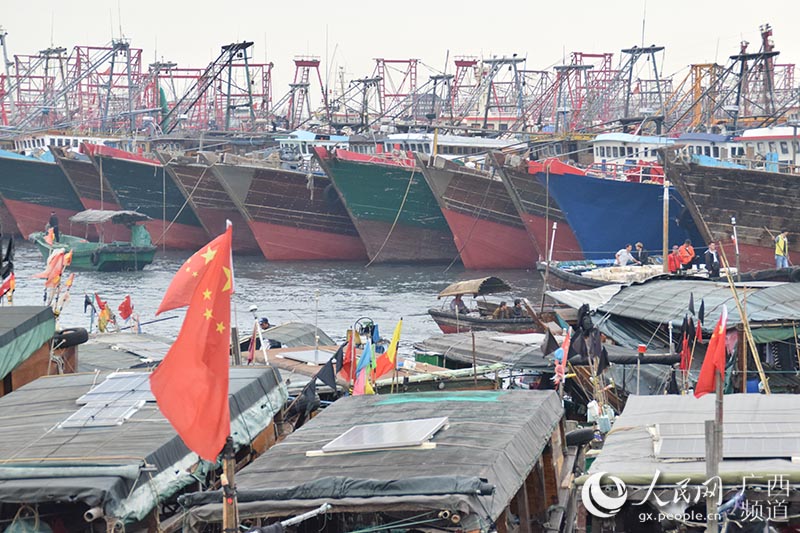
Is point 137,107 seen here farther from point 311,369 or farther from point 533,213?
point 311,369

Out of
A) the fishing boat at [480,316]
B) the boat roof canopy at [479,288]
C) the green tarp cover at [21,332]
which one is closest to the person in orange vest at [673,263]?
the fishing boat at [480,316]

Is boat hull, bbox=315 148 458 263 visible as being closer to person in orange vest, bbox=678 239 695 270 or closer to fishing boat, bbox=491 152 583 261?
fishing boat, bbox=491 152 583 261

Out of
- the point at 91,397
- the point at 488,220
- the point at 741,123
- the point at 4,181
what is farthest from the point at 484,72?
the point at 91,397

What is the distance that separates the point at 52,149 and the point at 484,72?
86.5ft

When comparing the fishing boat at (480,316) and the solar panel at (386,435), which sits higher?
the solar panel at (386,435)

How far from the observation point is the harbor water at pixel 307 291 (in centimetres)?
3878

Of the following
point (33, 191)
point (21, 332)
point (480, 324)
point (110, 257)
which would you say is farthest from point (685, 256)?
point (33, 191)

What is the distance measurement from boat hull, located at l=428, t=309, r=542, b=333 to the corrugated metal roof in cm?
351

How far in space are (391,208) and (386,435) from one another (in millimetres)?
45564

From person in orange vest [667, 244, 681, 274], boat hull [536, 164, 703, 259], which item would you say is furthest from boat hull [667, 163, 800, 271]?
person in orange vest [667, 244, 681, 274]

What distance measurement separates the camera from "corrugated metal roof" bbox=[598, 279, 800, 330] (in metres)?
18.8

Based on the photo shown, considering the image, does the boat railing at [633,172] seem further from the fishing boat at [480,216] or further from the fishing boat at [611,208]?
the fishing boat at [480,216]

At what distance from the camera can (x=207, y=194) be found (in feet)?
198

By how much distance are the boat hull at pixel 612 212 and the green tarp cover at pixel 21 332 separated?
34.1 meters
